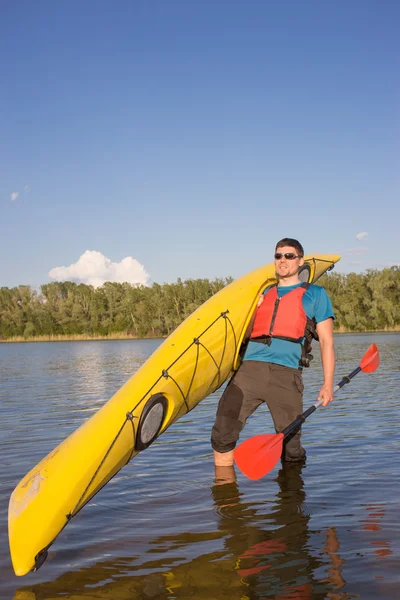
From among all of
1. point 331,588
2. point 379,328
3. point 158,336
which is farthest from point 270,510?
point 158,336

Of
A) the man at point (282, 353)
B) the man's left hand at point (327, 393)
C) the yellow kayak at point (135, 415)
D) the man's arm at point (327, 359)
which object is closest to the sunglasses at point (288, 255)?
the man at point (282, 353)

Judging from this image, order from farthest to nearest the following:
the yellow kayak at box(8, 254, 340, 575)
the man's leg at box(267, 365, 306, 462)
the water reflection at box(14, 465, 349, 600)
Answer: the man's leg at box(267, 365, 306, 462) < the yellow kayak at box(8, 254, 340, 575) < the water reflection at box(14, 465, 349, 600)

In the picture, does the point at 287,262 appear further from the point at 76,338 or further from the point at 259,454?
the point at 76,338

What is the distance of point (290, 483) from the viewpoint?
486 cm

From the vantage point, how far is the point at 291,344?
180 inches

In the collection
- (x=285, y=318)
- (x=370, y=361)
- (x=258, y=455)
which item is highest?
(x=285, y=318)

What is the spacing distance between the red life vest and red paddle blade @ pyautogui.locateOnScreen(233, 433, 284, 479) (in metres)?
0.70

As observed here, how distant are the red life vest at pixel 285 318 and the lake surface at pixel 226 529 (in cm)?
114

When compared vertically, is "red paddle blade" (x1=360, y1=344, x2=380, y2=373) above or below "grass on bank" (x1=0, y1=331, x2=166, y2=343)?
above

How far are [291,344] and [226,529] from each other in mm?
1355

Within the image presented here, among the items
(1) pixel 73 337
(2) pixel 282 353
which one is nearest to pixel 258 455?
(2) pixel 282 353

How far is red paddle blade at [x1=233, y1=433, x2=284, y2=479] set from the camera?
440cm

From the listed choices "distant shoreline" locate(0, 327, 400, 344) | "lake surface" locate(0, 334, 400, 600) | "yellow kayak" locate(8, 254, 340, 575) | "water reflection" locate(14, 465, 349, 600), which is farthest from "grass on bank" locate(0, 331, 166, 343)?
"water reflection" locate(14, 465, 349, 600)

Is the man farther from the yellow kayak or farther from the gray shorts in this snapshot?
the yellow kayak
